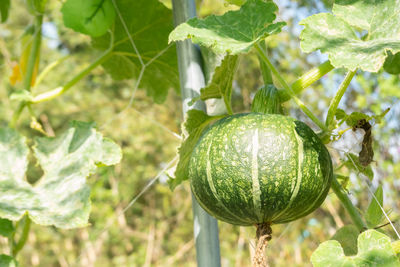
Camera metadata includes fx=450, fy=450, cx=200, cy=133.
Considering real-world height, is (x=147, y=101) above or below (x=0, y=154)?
below

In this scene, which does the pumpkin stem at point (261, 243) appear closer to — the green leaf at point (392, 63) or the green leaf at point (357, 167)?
the green leaf at point (357, 167)

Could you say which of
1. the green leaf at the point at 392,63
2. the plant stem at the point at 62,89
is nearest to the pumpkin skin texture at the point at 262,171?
the green leaf at the point at 392,63

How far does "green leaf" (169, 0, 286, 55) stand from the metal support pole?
183mm

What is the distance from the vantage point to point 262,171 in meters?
0.67

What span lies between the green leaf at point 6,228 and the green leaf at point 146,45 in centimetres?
48

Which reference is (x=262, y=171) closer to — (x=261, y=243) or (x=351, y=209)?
(x=261, y=243)

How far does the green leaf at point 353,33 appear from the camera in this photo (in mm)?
572

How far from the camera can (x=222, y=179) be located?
2.26 ft

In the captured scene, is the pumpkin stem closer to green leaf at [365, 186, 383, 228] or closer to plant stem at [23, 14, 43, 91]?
green leaf at [365, 186, 383, 228]

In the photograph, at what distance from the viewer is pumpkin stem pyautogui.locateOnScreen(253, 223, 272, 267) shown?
2.17 ft

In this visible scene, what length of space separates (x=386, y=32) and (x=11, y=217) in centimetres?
73

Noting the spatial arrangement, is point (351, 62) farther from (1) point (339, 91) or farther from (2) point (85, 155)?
(2) point (85, 155)

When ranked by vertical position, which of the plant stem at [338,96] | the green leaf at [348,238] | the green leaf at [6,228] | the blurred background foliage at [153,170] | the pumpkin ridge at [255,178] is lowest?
the blurred background foliage at [153,170]

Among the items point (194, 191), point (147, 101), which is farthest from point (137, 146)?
point (194, 191)
